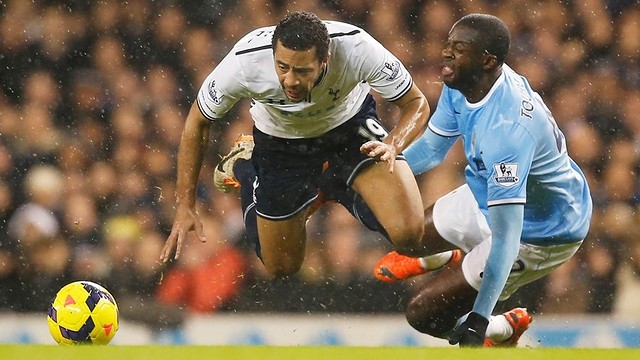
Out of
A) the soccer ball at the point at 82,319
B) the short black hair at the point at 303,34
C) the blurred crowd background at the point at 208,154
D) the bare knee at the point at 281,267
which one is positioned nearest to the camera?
the short black hair at the point at 303,34

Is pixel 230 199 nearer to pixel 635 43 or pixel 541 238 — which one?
pixel 541 238

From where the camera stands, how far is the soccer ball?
4273 millimetres

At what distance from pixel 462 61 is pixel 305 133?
2.16 feet

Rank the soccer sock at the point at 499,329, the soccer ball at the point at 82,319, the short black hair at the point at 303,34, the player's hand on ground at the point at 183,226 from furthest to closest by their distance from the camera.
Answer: the soccer sock at the point at 499,329 < the player's hand on ground at the point at 183,226 < the soccer ball at the point at 82,319 < the short black hair at the point at 303,34

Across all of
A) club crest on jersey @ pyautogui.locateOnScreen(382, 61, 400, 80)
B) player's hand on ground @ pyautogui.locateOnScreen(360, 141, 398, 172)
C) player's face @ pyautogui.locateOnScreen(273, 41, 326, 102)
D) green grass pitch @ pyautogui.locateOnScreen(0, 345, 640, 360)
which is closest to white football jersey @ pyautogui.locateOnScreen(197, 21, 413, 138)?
club crest on jersey @ pyautogui.locateOnScreen(382, 61, 400, 80)

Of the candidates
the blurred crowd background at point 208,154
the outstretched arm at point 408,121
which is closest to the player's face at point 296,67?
the outstretched arm at point 408,121

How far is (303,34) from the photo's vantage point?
4.16 m

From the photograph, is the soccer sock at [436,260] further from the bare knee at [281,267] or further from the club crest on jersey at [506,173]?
the bare knee at [281,267]

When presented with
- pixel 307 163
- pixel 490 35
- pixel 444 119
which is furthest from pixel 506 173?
pixel 307 163

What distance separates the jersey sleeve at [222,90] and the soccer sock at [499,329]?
135 cm

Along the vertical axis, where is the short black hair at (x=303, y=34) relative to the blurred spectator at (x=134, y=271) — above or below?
above

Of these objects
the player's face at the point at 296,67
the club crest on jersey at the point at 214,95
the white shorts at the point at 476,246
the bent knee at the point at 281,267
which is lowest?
the bent knee at the point at 281,267

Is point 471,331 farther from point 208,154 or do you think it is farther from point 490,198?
point 208,154

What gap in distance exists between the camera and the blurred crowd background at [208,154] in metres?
5.36
